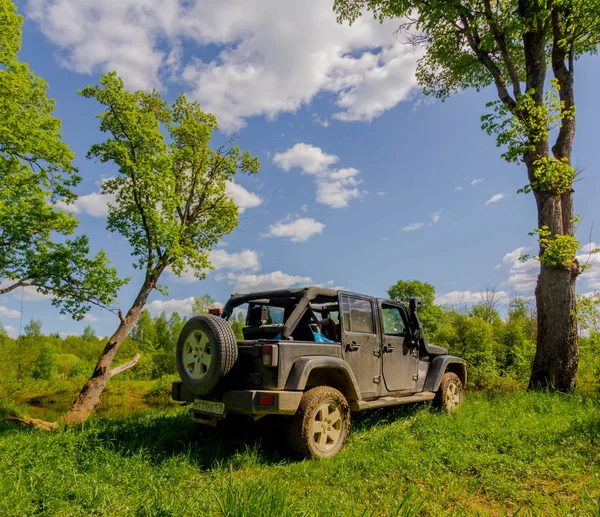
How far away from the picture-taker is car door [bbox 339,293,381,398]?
538cm

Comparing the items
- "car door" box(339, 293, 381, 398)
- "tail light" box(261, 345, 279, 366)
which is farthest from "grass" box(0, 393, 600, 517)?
"tail light" box(261, 345, 279, 366)

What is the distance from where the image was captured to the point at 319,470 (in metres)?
A: 4.07

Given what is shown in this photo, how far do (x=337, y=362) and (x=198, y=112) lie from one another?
44.2 feet

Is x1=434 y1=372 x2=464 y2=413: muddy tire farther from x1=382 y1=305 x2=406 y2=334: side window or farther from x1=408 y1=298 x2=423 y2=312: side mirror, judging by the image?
x1=408 y1=298 x2=423 y2=312: side mirror

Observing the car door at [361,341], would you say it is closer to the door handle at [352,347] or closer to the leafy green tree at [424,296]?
the door handle at [352,347]

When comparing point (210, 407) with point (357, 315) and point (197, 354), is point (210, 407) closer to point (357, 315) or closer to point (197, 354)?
point (197, 354)

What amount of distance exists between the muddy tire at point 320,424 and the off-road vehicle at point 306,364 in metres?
0.01

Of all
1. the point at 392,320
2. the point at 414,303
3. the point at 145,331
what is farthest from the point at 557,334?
the point at 145,331

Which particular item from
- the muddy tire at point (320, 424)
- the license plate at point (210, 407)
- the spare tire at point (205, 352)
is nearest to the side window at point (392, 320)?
the muddy tire at point (320, 424)

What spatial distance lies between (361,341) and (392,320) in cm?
116

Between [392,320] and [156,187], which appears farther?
[156,187]

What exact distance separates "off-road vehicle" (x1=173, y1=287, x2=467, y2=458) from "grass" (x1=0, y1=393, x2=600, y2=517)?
43 cm

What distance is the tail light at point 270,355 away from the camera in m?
4.42

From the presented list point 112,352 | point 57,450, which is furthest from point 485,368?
point 57,450
